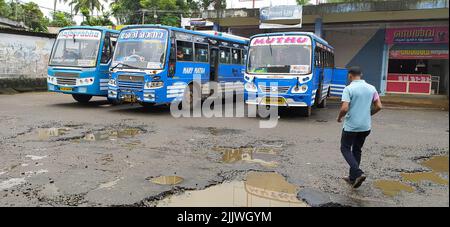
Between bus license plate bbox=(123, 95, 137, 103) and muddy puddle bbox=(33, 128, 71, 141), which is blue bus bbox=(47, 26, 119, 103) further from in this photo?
muddy puddle bbox=(33, 128, 71, 141)

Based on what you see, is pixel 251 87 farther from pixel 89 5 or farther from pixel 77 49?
pixel 89 5

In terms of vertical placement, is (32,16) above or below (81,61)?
above

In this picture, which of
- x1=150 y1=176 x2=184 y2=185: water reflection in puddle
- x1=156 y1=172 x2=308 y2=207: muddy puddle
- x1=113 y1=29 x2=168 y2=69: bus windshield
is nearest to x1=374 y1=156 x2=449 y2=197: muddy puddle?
x1=156 y1=172 x2=308 y2=207: muddy puddle

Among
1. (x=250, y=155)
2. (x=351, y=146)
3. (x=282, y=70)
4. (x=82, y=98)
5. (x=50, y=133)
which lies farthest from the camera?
(x=82, y=98)

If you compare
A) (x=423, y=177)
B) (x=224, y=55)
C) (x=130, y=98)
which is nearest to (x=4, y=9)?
(x=224, y=55)

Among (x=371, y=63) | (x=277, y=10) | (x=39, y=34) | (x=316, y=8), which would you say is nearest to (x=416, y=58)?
(x=371, y=63)

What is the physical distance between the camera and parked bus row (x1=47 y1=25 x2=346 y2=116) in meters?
11.0

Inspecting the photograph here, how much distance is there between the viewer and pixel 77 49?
12484mm

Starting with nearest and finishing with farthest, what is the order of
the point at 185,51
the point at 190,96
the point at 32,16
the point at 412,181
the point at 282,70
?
the point at 412,181 → the point at 282,70 → the point at 185,51 → the point at 190,96 → the point at 32,16

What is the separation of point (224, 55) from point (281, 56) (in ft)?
13.5

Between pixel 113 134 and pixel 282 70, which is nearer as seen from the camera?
pixel 113 134

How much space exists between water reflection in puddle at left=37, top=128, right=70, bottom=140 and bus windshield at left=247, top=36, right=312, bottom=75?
546 cm

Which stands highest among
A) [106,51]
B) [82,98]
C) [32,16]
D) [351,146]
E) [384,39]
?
[32,16]
